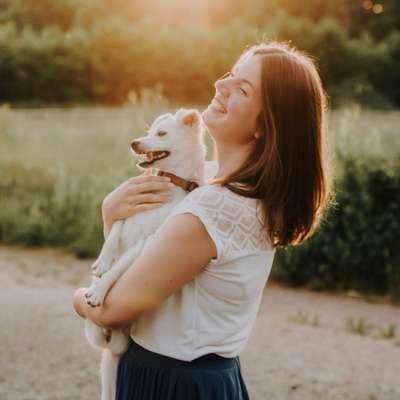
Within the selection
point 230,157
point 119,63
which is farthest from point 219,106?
point 119,63

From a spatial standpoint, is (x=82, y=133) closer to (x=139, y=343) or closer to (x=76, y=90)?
(x=139, y=343)

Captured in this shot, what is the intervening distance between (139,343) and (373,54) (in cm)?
3261

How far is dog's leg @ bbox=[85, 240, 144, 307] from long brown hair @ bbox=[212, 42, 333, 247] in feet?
1.47

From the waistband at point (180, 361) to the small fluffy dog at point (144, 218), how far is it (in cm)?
11

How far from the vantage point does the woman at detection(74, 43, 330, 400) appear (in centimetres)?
191

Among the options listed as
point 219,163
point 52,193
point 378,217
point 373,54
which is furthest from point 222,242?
point 373,54

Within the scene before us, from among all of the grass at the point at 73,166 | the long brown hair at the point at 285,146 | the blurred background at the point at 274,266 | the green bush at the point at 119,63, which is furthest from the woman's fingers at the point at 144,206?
the green bush at the point at 119,63

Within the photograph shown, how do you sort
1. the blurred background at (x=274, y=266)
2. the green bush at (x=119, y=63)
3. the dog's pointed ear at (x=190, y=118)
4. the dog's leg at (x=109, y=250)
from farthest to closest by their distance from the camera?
1. the green bush at (x=119, y=63)
2. the blurred background at (x=274, y=266)
3. the dog's pointed ear at (x=190, y=118)
4. the dog's leg at (x=109, y=250)

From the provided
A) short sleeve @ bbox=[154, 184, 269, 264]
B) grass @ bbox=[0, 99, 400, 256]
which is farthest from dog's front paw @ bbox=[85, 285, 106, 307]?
grass @ bbox=[0, 99, 400, 256]

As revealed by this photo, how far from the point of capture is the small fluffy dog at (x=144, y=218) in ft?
7.32

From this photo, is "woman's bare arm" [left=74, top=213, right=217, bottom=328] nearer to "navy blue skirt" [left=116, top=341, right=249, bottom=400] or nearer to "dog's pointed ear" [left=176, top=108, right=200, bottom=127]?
"navy blue skirt" [left=116, top=341, right=249, bottom=400]

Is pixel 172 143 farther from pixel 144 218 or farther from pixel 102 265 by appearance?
pixel 102 265

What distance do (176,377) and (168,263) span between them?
39 cm

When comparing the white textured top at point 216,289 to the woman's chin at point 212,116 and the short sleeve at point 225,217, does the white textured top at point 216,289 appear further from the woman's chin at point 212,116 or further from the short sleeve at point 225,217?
the woman's chin at point 212,116
